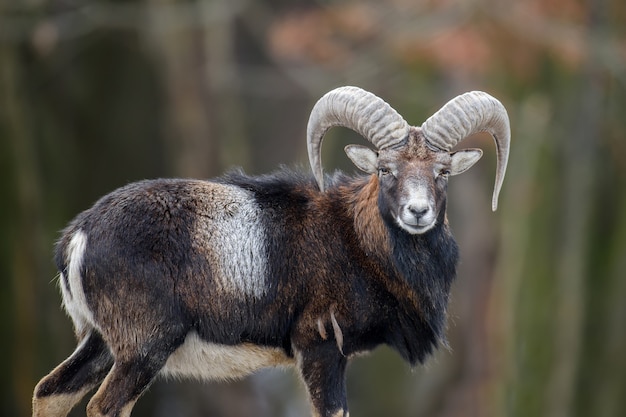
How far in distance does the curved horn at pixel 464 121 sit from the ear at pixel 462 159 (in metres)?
0.11

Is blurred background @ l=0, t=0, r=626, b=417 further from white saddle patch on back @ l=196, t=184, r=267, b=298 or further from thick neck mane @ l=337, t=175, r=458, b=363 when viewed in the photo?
white saddle patch on back @ l=196, t=184, r=267, b=298

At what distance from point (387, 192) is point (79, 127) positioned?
14.0 meters

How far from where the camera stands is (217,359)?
30.6 feet

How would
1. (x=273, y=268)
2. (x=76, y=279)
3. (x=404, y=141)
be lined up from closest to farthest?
1. (x=76, y=279)
2. (x=273, y=268)
3. (x=404, y=141)

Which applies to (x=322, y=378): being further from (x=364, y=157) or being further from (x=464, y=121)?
(x=464, y=121)

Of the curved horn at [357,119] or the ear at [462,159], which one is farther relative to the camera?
the ear at [462,159]

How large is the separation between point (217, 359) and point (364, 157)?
6.86 ft

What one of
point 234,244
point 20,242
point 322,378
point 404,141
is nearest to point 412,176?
point 404,141

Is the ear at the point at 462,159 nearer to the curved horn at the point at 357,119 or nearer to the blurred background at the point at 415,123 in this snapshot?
the curved horn at the point at 357,119

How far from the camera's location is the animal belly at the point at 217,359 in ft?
30.2

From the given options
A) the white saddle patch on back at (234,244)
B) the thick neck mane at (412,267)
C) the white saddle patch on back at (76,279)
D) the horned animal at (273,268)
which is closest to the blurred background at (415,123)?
the thick neck mane at (412,267)

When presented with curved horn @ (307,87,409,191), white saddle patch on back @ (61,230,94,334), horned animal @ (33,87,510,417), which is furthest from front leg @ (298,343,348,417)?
white saddle patch on back @ (61,230,94,334)

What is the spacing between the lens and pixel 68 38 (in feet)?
71.5

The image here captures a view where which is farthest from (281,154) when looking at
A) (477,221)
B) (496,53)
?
(496,53)
